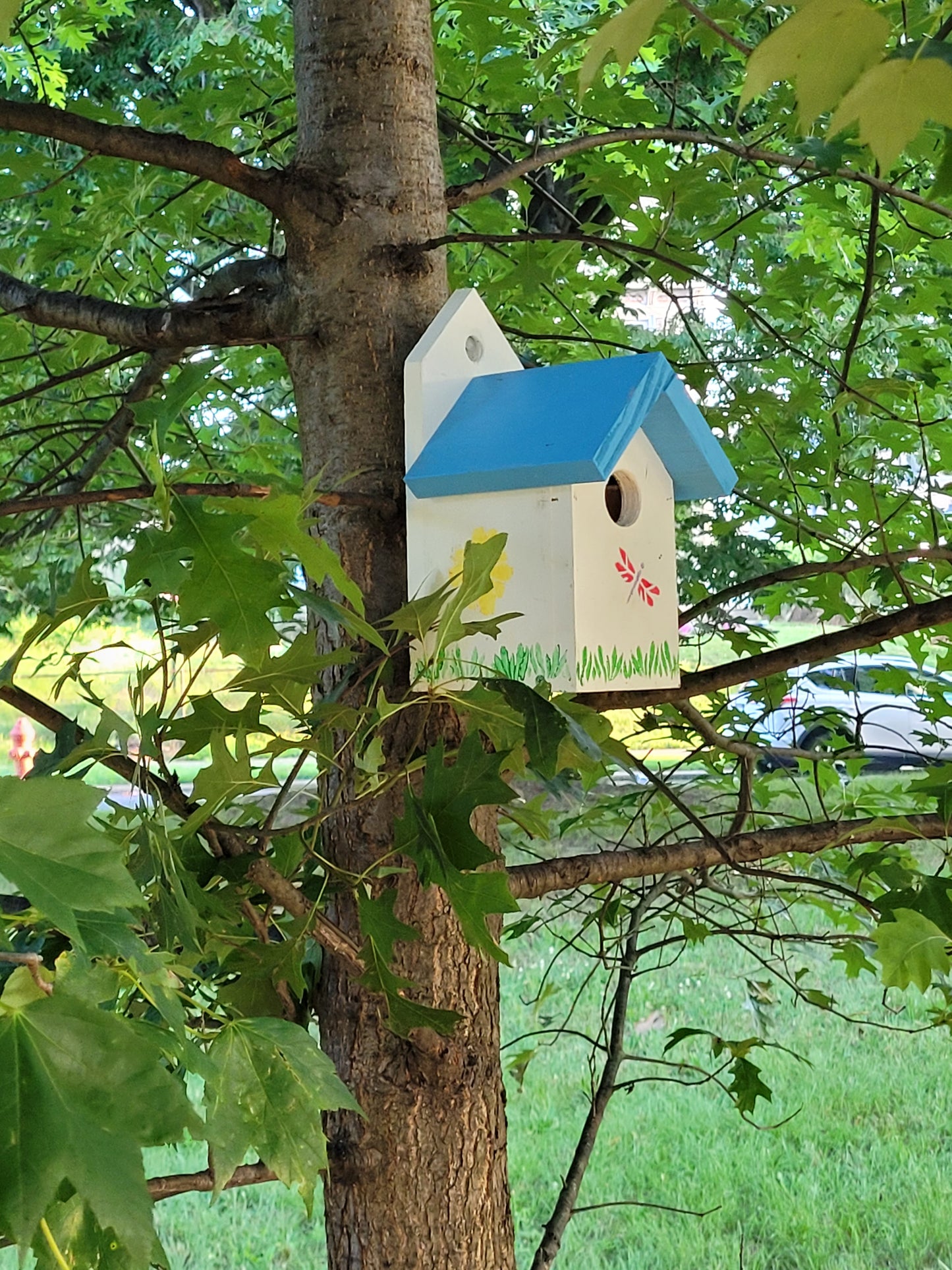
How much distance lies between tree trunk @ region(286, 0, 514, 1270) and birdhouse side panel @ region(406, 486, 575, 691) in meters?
0.05

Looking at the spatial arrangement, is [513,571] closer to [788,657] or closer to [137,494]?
[788,657]

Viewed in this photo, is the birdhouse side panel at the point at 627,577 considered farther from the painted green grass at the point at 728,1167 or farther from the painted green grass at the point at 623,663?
the painted green grass at the point at 728,1167

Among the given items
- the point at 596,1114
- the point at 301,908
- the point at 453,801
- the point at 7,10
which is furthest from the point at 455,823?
the point at 596,1114

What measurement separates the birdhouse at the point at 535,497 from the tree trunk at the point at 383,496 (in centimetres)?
4

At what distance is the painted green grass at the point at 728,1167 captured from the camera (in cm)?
253

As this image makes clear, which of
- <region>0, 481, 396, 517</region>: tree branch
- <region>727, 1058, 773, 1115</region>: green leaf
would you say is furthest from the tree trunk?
<region>727, 1058, 773, 1115</region>: green leaf

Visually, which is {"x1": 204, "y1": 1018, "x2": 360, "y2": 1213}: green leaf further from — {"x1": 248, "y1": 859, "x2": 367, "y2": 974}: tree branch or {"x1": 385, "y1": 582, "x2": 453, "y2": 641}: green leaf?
{"x1": 385, "y1": 582, "x2": 453, "y2": 641}: green leaf

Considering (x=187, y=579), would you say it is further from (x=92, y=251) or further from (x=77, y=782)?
(x=92, y=251)

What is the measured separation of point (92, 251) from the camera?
1403 millimetres

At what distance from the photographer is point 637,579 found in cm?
98

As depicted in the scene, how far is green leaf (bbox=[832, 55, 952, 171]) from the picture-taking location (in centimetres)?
42

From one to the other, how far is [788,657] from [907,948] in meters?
0.22

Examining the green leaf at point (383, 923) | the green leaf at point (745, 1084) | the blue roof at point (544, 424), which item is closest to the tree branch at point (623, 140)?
the blue roof at point (544, 424)

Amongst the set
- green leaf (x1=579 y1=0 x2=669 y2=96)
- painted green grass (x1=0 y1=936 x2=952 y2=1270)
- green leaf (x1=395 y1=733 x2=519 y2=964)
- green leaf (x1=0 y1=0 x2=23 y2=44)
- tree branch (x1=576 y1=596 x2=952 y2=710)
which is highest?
green leaf (x1=579 y1=0 x2=669 y2=96)
